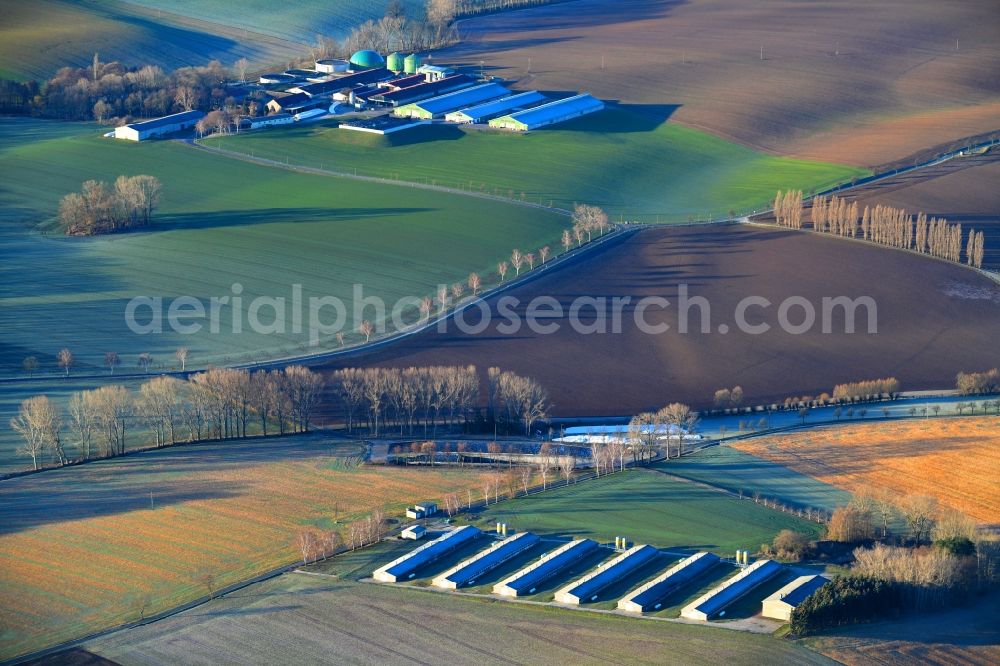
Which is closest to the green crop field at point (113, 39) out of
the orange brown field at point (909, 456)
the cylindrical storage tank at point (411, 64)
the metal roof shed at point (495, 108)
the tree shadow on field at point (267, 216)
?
the cylindrical storage tank at point (411, 64)

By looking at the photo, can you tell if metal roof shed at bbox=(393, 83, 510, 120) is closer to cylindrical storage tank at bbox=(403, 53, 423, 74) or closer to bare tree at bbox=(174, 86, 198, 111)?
cylindrical storage tank at bbox=(403, 53, 423, 74)

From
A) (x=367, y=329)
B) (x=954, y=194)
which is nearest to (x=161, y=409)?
(x=367, y=329)

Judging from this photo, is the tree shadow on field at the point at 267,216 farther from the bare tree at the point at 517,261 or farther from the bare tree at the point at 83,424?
the bare tree at the point at 83,424

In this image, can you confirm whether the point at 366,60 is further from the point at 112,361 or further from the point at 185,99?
the point at 112,361

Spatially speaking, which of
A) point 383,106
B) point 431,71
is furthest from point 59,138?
point 431,71

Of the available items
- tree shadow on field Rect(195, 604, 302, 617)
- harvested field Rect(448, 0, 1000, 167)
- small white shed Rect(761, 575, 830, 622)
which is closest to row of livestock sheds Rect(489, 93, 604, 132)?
harvested field Rect(448, 0, 1000, 167)

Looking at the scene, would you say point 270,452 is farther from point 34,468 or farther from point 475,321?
point 475,321
